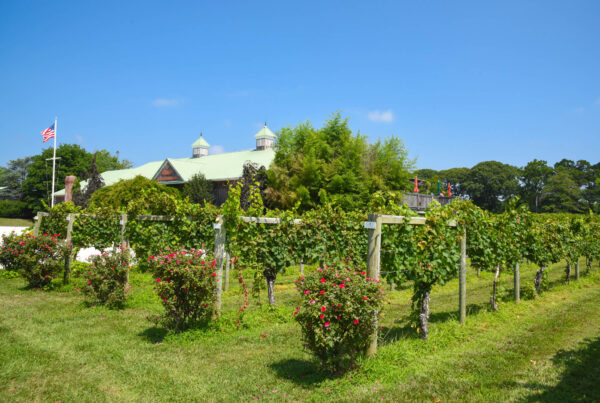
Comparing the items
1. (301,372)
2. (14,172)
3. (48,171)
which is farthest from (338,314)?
(14,172)

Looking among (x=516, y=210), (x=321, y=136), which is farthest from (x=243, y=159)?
(x=516, y=210)

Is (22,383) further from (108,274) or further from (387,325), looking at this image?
(387,325)

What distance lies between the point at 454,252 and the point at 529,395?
2.82 meters

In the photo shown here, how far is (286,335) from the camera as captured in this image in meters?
6.83

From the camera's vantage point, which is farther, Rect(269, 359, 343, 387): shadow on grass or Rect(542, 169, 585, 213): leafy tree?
Rect(542, 169, 585, 213): leafy tree

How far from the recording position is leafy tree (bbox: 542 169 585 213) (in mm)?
54656

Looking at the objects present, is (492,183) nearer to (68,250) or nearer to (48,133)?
(48,133)

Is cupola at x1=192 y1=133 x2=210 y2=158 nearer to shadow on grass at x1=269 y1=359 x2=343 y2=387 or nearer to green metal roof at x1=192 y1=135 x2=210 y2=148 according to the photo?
green metal roof at x1=192 y1=135 x2=210 y2=148

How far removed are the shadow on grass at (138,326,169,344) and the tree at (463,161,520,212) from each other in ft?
230

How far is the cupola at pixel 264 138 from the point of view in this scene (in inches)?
1755

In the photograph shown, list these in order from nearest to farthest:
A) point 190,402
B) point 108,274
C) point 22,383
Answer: point 190,402 < point 22,383 < point 108,274

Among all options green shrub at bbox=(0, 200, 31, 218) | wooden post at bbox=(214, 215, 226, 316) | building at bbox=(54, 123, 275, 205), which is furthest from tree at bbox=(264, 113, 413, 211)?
green shrub at bbox=(0, 200, 31, 218)

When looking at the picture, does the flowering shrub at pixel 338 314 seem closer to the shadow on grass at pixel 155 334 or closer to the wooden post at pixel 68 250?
the shadow on grass at pixel 155 334

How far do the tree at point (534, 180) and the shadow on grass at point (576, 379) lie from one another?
2543 inches
